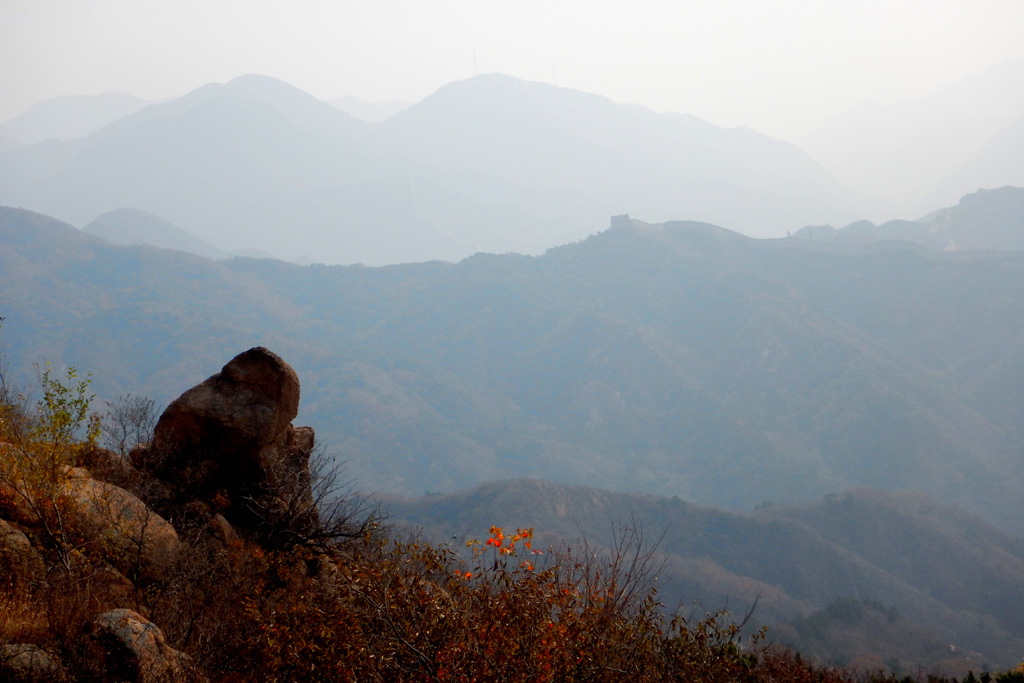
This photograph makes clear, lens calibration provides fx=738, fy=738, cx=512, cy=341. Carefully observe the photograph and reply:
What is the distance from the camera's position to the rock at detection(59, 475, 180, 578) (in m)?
8.34

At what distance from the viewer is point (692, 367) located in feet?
651

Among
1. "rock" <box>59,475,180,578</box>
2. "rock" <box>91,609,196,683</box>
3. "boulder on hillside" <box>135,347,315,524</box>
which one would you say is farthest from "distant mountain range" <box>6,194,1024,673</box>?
"rock" <box>91,609,196,683</box>

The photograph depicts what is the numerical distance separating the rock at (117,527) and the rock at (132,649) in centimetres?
246

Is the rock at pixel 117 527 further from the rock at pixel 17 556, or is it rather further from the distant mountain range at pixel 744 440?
the distant mountain range at pixel 744 440

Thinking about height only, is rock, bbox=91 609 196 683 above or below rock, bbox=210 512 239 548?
above

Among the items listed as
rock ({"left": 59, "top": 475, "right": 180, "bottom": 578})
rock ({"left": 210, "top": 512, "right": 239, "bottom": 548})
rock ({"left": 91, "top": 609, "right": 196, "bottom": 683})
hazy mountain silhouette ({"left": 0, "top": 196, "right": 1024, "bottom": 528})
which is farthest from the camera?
hazy mountain silhouette ({"left": 0, "top": 196, "right": 1024, "bottom": 528})

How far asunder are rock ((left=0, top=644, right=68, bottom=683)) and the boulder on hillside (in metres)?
6.98

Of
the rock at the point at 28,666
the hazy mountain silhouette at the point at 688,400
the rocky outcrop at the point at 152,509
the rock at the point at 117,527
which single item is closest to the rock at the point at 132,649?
the rocky outcrop at the point at 152,509

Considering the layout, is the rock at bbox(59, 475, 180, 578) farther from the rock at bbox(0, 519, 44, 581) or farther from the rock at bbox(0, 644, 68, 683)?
the rock at bbox(0, 644, 68, 683)

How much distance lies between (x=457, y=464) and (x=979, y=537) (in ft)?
322

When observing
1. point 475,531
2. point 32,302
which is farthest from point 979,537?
point 32,302

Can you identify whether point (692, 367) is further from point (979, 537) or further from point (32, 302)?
point (32, 302)

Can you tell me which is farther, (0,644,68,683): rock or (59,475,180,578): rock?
(59,475,180,578): rock

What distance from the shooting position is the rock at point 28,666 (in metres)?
5.05
